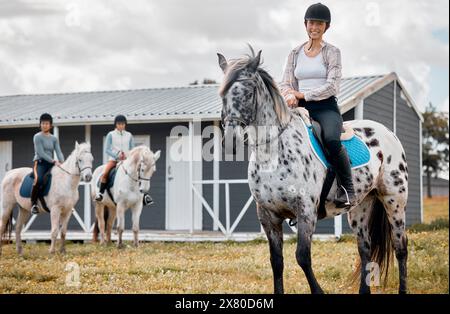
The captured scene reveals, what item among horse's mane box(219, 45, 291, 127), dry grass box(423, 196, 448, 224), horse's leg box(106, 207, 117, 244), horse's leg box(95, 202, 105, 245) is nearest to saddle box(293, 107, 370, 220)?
horse's mane box(219, 45, 291, 127)

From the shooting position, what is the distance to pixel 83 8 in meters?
10.2

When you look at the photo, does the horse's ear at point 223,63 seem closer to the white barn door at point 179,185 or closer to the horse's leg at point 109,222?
the horse's leg at point 109,222

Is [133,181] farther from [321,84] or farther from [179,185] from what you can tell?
[321,84]

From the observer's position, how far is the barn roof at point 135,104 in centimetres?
1650

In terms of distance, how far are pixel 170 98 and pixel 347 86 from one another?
15.9 ft

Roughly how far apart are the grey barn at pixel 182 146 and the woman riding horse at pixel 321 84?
29.0 ft

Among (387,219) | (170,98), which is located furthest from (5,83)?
(170,98)

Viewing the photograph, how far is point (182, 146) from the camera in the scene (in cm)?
A: 1742

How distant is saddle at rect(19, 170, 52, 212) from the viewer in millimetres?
12203

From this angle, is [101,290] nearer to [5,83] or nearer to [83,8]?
[5,83]

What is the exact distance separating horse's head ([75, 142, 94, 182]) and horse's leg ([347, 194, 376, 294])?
5.70 metres

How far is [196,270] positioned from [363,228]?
313 centimetres

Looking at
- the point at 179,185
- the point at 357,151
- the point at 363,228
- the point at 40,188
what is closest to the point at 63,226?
the point at 40,188

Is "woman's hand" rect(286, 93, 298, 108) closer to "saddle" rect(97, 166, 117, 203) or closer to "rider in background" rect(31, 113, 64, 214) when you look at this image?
"rider in background" rect(31, 113, 64, 214)
